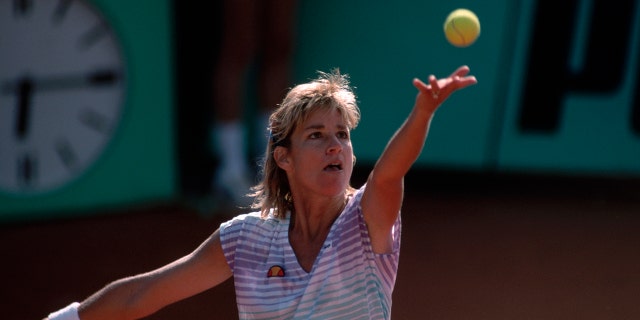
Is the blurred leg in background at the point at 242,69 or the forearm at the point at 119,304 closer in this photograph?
the forearm at the point at 119,304

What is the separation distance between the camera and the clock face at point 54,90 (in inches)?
284

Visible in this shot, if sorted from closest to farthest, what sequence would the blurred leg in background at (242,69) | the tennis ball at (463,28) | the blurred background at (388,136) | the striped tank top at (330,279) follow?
1. the striped tank top at (330,279)
2. the tennis ball at (463,28)
3. the blurred background at (388,136)
4. the blurred leg in background at (242,69)

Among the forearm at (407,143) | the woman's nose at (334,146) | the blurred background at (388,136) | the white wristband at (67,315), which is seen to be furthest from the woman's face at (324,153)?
the blurred background at (388,136)

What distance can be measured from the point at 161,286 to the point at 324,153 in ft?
2.15

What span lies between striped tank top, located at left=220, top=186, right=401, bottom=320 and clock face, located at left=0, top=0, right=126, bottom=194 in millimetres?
4235

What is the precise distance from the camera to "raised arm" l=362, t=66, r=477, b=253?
9.62 feet

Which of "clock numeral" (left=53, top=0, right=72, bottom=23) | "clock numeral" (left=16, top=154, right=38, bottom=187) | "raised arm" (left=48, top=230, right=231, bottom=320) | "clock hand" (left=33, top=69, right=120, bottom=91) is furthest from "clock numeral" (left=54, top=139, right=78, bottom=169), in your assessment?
"raised arm" (left=48, top=230, right=231, bottom=320)

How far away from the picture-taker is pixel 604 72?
318 inches

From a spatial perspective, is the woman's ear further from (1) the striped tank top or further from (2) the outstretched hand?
(2) the outstretched hand

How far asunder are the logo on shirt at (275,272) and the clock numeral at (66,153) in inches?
170

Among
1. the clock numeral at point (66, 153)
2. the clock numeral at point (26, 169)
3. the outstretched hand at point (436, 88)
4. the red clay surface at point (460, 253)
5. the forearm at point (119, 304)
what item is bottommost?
the red clay surface at point (460, 253)

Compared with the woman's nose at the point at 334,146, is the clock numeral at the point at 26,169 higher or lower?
lower

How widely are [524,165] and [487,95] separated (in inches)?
21.8

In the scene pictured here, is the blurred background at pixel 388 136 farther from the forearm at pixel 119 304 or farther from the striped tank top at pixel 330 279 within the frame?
the striped tank top at pixel 330 279
